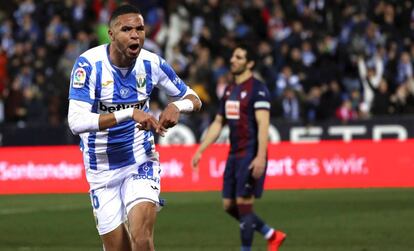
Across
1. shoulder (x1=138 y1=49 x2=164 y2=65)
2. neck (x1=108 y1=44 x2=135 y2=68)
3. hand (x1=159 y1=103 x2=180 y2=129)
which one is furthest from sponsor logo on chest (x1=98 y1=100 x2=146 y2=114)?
hand (x1=159 y1=103 x2=180 y2=129)

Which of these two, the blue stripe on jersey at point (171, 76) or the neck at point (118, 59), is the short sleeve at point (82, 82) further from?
the blue stripe on jersey at point (171, 76)

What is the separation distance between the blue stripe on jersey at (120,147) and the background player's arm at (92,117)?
36 cm

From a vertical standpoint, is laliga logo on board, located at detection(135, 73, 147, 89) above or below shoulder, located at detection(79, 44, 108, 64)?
below

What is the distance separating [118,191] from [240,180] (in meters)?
3.61

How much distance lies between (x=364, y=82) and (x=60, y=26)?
7750 mm

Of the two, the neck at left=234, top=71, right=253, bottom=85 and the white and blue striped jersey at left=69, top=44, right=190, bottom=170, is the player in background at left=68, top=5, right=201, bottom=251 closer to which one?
the white and blue striped jersey at left=69, top=44, right=190, bottom=170

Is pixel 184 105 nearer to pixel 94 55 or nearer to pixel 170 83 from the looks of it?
pixel 170 83

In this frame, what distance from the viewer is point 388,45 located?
24.1 meters

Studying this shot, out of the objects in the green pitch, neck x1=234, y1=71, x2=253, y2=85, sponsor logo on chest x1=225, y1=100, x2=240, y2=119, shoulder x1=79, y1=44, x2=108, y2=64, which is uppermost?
shoulder x1=79, y1=44, x2=108, y2=64

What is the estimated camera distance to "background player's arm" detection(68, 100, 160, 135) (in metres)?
7.77

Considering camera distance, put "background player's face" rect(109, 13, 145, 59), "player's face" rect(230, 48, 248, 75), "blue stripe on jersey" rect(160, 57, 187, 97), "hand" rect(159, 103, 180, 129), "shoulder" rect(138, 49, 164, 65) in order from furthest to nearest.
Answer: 1. "player's face" rect(230, 48, 248, 75)
2. "blue stripe on jersey" rect(160, 57, 187, 97)
3. "shoulder" rect(138, 49, 164, 65)
4. "background player's face" rect(109, 13, 145, 59)
5. "hand" rect(159, 103, 180, 129)

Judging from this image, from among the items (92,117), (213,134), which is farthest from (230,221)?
(92,117)

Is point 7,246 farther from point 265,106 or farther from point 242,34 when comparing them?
point 242,34

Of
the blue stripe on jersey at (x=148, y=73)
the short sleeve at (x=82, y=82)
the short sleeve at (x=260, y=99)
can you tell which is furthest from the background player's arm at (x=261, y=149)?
the short sleeve at (x=82, y=82)
